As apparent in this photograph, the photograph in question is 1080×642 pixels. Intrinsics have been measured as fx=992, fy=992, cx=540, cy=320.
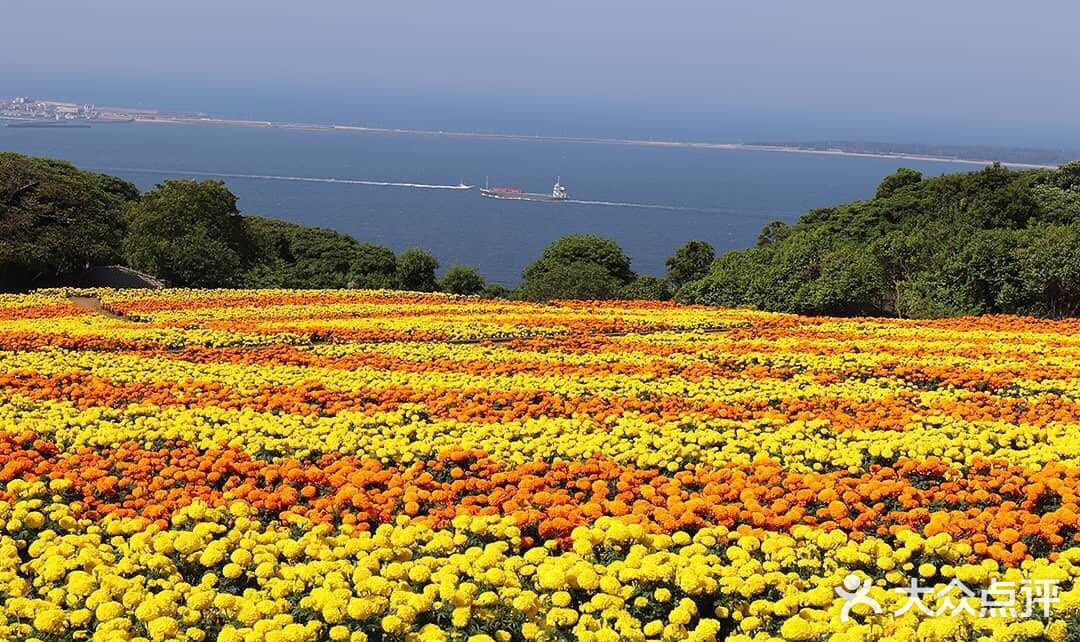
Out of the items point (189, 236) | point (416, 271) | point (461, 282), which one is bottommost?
point (461, 282)

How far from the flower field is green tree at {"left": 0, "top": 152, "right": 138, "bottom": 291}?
54.2 feet

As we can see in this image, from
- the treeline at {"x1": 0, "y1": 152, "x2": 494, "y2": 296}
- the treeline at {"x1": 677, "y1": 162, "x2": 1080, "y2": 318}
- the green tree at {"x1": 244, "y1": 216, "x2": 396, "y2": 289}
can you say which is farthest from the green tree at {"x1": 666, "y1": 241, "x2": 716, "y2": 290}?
the treeline at {"x1": 677, "y1": 162, "x2": 1080, "y2": 318}

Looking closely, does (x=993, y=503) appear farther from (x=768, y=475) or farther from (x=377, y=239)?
(x=377, y=239)

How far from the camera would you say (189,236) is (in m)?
36.7

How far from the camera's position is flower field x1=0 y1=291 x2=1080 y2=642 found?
21.2 ft

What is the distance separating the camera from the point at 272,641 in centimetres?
596

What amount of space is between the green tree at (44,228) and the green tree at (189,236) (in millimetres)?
1290

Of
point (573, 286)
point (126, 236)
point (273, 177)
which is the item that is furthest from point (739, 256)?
point (273, 177)

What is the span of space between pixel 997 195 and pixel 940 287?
22.2 meters

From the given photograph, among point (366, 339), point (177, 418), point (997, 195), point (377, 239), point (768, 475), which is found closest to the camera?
point (768, 475)

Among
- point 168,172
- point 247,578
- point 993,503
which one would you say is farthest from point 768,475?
point 168,172

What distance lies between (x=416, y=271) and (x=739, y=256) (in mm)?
22472

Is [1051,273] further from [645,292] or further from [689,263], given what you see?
[689,263]

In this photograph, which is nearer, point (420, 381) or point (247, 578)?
point (247, 578)
